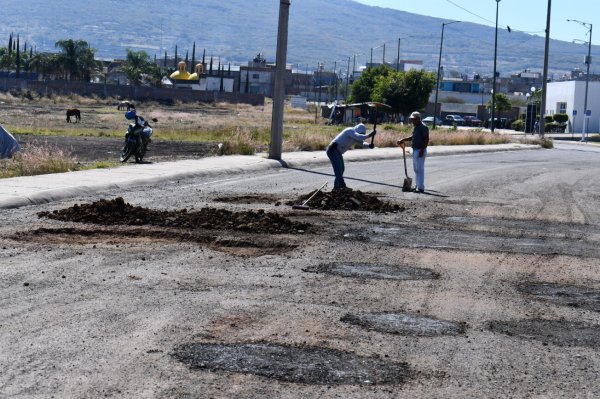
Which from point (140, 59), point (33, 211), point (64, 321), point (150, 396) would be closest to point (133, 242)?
point (33, 211)

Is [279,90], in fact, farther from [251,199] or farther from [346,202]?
[346,202]

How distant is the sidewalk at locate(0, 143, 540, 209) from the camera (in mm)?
19719

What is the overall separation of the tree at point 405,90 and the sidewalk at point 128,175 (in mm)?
63370

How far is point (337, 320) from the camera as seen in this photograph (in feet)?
31.6

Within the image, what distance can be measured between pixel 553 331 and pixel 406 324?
128cm

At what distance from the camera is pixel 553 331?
31.7 feet

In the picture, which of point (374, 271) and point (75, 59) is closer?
point (374, 271)

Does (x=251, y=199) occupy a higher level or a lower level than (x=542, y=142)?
lower

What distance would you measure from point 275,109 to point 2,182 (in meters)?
14.6

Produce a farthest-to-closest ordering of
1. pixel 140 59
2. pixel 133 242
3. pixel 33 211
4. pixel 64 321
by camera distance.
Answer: pixel 140 59
pixel 33 211
pixel 133 242
pixel 64 321

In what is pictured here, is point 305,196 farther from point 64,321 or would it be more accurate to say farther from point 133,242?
point 64,321

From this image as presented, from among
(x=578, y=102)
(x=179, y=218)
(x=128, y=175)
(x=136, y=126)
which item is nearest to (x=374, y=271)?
(x=179, y=218)

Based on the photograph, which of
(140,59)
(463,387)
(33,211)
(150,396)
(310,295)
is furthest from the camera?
(140,59)

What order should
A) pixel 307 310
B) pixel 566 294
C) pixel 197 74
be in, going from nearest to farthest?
pixel 307 310
pixel 566 294
pixel 197 74
